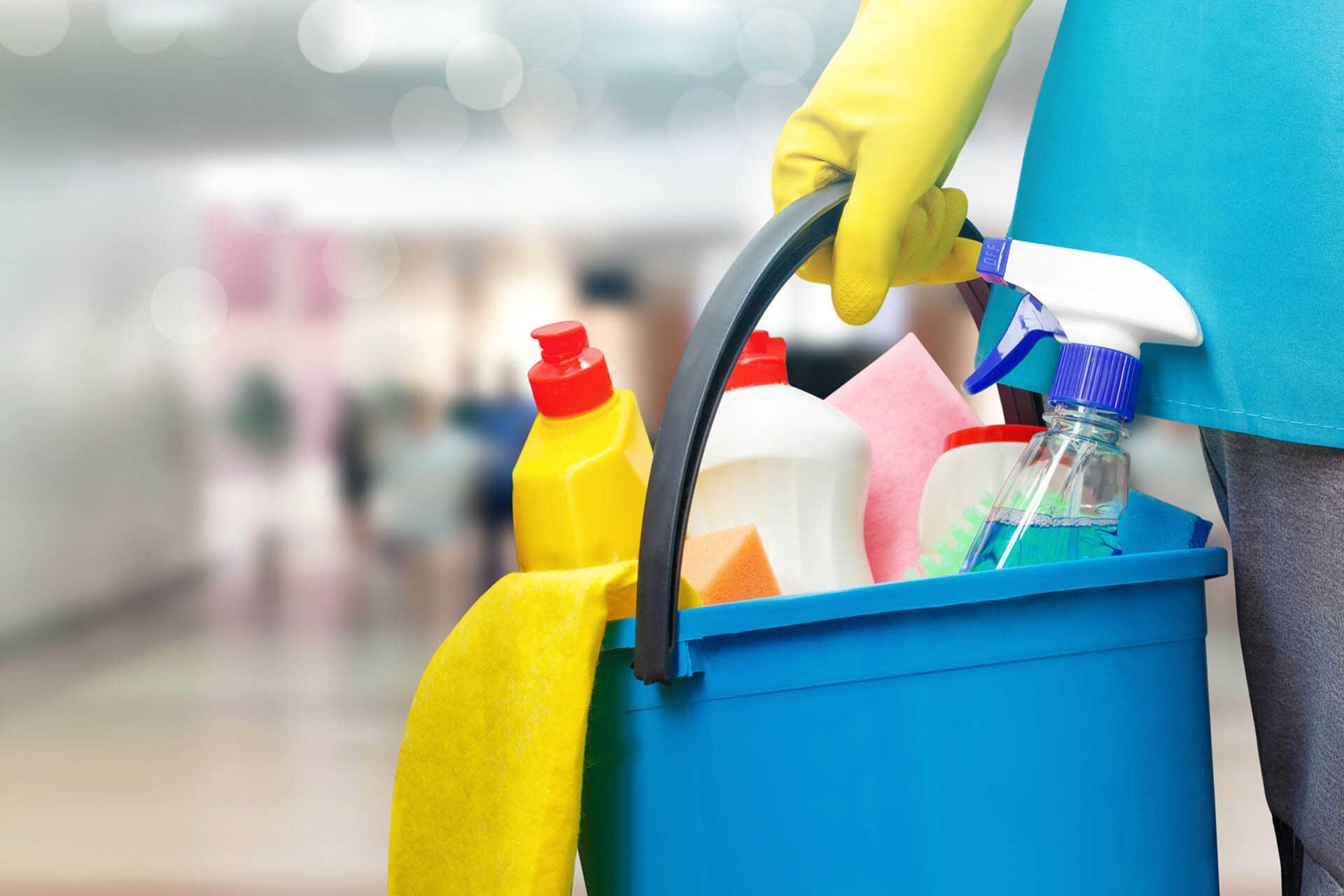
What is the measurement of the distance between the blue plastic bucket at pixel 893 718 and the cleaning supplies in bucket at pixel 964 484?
0.11m

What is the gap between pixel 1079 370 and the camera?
34cm

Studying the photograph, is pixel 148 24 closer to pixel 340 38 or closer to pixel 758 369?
pixel 340 38

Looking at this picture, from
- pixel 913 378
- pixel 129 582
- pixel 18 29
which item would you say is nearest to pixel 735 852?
pixel 913 378

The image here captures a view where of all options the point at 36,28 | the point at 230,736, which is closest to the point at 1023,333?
the point at 230,736

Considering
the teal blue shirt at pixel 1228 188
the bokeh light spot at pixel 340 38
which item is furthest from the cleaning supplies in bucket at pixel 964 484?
the bokeh light spot at pixel 340 38

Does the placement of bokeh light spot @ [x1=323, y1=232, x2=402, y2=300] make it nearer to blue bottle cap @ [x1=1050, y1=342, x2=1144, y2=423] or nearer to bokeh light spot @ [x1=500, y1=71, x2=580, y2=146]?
bokeh light spot @ [x1=500, y1=71, x2=580, y2=146]

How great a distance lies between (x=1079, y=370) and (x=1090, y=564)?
0.07m

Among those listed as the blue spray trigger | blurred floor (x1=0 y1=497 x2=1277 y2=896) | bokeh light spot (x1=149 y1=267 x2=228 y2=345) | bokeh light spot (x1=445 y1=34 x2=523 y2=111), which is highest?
bokeh light spot (x1=445 y1=34 x2=523 y2=111)

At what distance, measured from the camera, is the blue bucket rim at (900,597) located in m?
0.32

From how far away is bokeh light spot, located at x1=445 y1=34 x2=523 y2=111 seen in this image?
1399mm

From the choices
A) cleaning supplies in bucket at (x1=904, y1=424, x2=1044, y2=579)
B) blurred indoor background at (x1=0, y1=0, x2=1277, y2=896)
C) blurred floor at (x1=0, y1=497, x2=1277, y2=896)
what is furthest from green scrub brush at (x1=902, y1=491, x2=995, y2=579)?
blurred floor at (x1=0, y1=497, x2=1277, y2=896)

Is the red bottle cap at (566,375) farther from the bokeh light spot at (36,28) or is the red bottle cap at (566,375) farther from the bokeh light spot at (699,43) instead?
the bokeh light spot at (36,28)

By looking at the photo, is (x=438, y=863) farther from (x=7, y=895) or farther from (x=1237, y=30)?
(x=7, y=895)

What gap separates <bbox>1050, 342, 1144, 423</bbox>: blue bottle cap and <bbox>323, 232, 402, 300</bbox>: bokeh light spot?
49.4 inches
